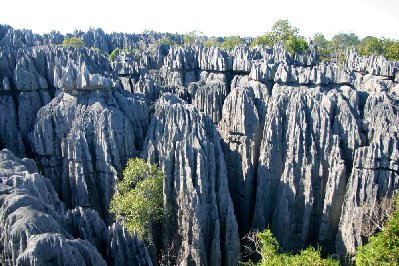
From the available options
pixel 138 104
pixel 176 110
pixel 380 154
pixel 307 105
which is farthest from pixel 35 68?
pixel 380 154

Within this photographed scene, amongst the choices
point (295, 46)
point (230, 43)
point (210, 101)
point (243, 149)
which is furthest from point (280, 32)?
point (243, 149)

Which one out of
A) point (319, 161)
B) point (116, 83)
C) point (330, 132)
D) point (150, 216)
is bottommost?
point (150, 216)

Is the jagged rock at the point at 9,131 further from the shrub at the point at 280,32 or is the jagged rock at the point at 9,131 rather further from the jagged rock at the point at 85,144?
the shrub at the point at 280,32

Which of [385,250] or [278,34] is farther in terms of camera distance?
[278,34]

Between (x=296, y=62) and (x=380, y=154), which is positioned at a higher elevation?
(x=296, y=62)

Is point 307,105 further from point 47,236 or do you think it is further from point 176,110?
point 47,236

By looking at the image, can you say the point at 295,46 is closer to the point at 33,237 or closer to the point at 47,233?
the point at 47,233
